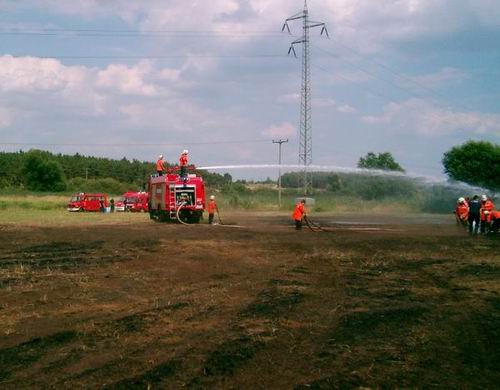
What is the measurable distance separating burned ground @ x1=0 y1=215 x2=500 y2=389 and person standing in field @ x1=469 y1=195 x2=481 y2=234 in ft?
26.2

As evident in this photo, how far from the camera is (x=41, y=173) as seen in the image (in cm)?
9056

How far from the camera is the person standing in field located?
952 inches

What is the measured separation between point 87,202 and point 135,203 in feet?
13.9

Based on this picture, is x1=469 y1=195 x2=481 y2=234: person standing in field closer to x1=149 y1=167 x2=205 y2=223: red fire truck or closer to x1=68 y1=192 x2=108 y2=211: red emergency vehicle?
x1=149 y1=167 x2=205 y2=223: red fire truck

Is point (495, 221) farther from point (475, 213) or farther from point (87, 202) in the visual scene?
point (87, 202)

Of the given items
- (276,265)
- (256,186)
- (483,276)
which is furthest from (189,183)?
(256,186)

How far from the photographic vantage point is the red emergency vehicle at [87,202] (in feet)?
173

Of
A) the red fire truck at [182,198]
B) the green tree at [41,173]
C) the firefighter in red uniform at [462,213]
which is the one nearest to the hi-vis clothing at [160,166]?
the red fire truck at [182,198]

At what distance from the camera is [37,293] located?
10148mm

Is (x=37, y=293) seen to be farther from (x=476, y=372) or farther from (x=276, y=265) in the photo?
(x=476, y=372)

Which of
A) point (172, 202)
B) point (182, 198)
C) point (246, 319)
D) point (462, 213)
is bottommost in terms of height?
point (246, 319)

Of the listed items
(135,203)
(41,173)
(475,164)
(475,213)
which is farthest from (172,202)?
(41,173)

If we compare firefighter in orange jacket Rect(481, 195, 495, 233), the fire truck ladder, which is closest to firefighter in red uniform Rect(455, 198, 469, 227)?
firefighter in orange jacket Rect(481, 195, 495, 233)

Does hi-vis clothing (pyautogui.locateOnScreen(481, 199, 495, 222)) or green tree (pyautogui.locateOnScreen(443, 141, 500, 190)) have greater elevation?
green tree (pyautogui.locateOnScreen(443, 141, 500, 190))
